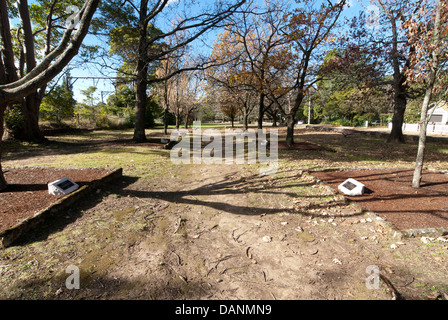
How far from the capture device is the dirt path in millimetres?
2234

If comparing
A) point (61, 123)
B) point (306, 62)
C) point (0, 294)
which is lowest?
point (0, 294)

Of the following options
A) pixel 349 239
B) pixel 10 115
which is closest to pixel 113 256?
pixel 349 239

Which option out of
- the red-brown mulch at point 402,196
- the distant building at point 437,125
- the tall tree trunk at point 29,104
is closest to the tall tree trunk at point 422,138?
the red-brown mulch at point 402,196

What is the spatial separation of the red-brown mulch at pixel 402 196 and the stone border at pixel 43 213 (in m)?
5.73

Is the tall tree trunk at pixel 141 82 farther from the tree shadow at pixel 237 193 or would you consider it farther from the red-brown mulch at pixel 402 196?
the red-brown mulch at pixel 402 196

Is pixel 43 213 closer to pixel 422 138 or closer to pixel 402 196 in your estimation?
pixel 402 196

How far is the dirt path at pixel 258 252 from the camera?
2.23 meters

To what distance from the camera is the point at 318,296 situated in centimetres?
215

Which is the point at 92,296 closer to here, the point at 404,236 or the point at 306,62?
the point at 404,236

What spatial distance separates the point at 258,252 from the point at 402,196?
3.89 metres

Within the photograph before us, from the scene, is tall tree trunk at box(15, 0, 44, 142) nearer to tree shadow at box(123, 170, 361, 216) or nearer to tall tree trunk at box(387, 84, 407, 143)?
tree shadow at box(123, 170, 361, 216)

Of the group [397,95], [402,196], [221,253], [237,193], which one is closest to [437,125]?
[397,95]

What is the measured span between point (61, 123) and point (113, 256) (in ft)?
89.4
